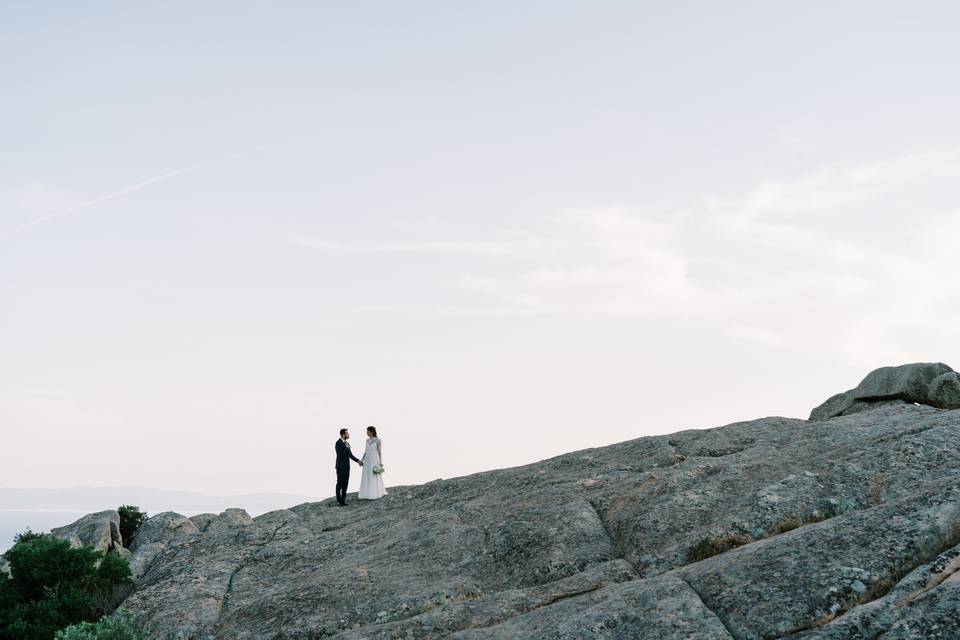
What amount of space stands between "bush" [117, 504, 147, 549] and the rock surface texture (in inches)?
463

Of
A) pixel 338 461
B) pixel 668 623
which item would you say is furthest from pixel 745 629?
pixel 338 461

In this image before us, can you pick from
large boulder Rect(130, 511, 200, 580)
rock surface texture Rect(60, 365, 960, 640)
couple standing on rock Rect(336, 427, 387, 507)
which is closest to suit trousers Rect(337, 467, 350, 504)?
couple standing on rock Rect(336, 427, 387, 507)

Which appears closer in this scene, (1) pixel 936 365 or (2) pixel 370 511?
(2) pixel 370 511

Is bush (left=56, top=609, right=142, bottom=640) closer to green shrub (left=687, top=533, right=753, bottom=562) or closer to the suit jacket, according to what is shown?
the suit jacket

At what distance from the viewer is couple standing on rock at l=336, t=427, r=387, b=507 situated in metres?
32.3

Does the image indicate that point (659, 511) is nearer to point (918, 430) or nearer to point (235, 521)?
point (918, 430)

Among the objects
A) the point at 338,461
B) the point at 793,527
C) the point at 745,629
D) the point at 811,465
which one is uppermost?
the point at 338,461

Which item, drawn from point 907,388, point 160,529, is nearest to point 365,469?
point 160,529

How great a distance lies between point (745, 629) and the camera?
12.7m

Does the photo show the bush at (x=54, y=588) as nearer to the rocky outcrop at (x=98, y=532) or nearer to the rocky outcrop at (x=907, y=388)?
the rocky outcrop at (x=98, y=532)

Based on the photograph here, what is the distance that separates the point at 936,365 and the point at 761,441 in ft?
51.8

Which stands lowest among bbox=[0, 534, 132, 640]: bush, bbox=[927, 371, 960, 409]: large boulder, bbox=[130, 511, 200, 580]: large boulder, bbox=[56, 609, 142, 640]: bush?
bbox=[56, 609, 142, 640]: bush

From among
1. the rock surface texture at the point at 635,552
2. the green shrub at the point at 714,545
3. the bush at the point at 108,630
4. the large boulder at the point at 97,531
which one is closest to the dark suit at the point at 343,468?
the rock surface texture at the point at 635,552

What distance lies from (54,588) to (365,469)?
11.7m
